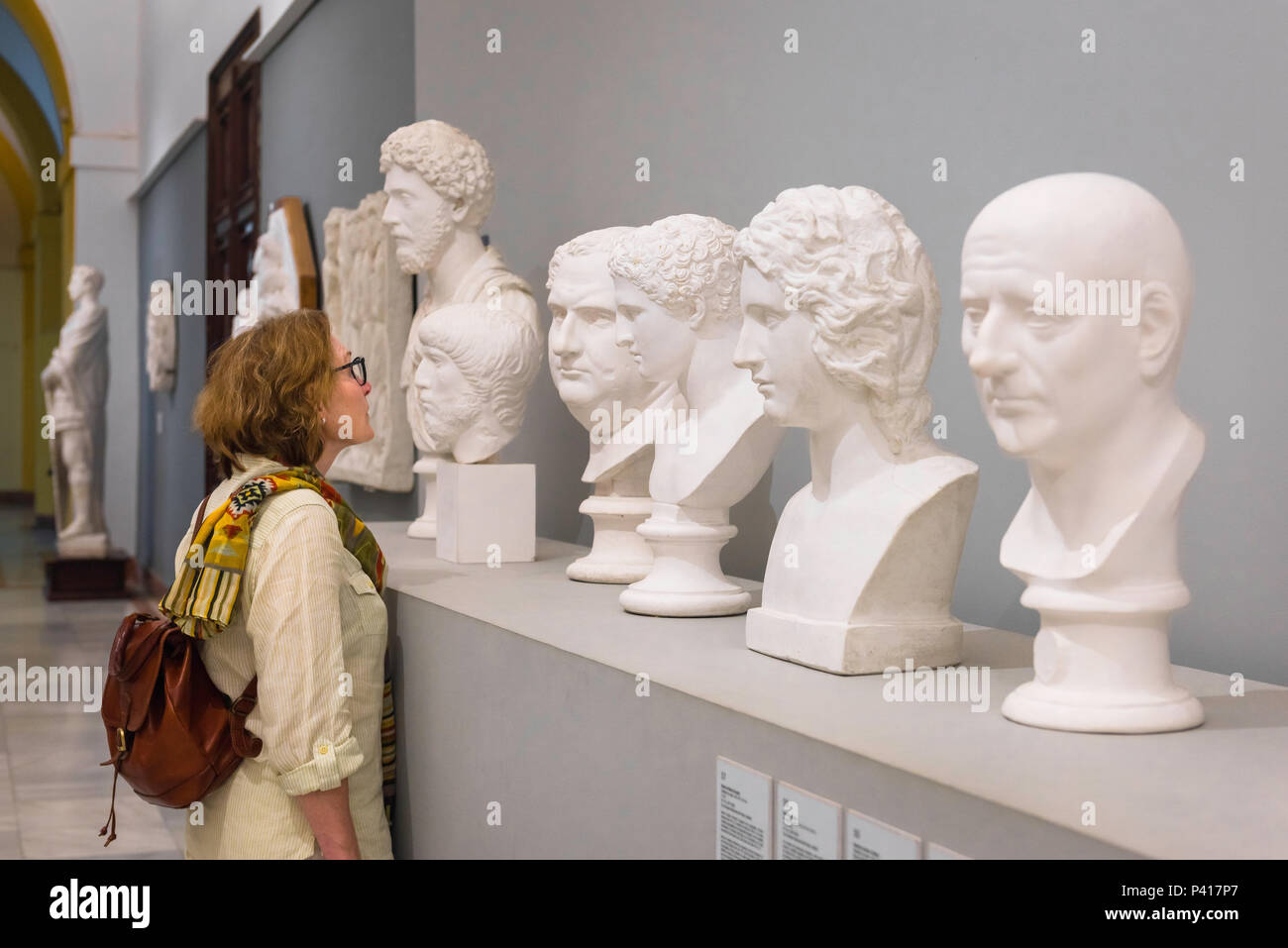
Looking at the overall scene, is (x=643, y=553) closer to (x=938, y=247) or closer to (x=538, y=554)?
(x=538, y=554)

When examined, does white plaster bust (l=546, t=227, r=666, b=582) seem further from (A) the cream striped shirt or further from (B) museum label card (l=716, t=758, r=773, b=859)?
(B) museum label card (l=716, t=758, r=773, b=859)

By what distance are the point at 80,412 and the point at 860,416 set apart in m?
11.9

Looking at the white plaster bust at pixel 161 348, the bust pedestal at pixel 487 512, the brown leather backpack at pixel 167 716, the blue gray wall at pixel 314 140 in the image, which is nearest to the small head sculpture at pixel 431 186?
the bust pedestal at pixel 487 512

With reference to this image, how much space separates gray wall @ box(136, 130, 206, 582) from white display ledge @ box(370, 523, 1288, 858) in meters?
9.50

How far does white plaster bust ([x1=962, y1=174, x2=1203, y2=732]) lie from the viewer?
1.82 metres

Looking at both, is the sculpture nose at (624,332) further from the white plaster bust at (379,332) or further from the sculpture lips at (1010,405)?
the white plaster bust at (379,332)

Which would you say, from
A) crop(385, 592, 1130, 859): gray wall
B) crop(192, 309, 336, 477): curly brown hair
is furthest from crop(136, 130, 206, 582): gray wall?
crop(192, 309, 336, 477): curly brown hair

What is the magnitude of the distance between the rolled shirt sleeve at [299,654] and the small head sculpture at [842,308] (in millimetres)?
977

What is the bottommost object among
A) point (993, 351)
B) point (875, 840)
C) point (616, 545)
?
point (875, 840)

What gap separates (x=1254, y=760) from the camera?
1.76 metres

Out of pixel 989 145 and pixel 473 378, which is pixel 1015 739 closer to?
pixel 989 145

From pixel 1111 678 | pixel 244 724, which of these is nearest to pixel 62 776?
pixel 244 724

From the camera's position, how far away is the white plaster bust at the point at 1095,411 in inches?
71.6

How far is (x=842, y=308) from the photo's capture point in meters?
2.24
